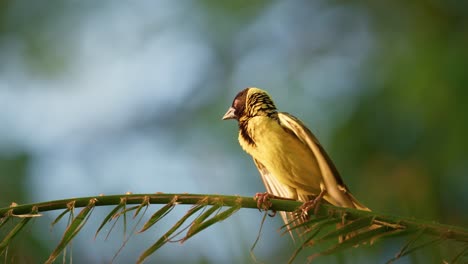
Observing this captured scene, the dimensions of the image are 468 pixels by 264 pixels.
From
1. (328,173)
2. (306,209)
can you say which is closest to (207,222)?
(306,209)

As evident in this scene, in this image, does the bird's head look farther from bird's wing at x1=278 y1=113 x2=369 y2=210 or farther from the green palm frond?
the green palm frond

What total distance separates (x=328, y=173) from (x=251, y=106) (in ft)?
3.09

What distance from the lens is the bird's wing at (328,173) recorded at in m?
4.14

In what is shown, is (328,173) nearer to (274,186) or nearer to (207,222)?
(274,186)

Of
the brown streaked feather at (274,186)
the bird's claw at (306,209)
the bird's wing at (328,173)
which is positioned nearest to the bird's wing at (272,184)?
the brown streaked feather at (274,186)

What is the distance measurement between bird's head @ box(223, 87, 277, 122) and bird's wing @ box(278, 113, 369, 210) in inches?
17.0

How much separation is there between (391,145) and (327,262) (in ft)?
19.7

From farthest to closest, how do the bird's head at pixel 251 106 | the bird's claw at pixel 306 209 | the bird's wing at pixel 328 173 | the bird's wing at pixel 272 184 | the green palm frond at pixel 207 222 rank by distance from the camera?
the bird's wing at pixel 272 184 < the bird's head at pixel 251 106 < the bird's wing at pixel 328 173 < the bird's claw at pixel 306 209 < the green palm frond at pixel 207 222

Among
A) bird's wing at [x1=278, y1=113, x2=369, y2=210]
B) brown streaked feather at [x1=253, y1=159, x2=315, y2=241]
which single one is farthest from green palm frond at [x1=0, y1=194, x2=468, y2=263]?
brown streaked feather at [x1=253, y1=159, x2=315, y2=241]

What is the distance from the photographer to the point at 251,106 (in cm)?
488

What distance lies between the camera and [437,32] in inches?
380

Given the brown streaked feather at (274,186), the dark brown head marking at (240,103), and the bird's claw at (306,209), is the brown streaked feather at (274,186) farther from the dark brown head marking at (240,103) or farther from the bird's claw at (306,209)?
the bird's claw at (306,209)

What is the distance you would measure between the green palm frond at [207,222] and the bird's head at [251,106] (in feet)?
5.98

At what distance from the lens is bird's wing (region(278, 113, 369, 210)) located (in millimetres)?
4141
